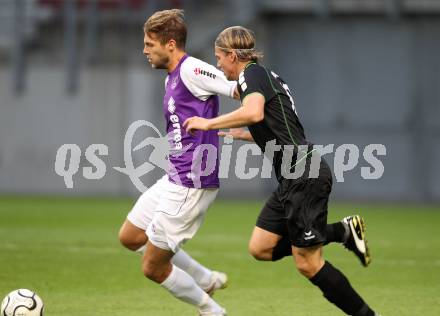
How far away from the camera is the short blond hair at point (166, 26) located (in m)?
7.40

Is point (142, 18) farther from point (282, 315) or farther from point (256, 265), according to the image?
point (282, 315)

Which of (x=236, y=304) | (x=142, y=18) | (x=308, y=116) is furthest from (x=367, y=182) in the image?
(x=236, y=304)

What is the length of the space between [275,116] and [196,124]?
653 mm

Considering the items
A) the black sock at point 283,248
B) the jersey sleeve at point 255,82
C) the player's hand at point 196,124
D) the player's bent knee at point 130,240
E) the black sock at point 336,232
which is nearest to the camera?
the player's hand at point 196,124

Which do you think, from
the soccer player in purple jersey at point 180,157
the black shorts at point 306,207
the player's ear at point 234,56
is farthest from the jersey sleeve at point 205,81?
the black shorts at point 306,207

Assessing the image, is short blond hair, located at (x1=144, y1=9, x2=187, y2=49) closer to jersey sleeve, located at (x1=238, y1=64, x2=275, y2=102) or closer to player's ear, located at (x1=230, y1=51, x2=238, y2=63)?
player's ear, located at (x1=230, y1=51, x2=238, y2=63)

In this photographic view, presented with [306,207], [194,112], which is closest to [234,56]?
[194,112]

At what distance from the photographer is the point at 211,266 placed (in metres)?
11.0

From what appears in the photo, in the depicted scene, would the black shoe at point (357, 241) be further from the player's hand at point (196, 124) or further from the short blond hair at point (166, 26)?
the short blond hair at point (166, 26)

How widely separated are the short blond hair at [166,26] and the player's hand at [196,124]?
954 millimetres

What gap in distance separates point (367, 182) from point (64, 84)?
6980 millimetres

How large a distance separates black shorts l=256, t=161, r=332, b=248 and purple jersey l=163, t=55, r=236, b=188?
0.58 meters

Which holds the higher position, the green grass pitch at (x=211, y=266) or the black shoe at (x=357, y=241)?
the black shoe at (x=357, y=241)

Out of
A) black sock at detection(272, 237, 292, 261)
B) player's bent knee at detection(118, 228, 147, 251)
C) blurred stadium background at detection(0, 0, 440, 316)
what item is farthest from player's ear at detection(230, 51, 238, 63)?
blurred stadium background at detection(0, 0, 440, 316)
